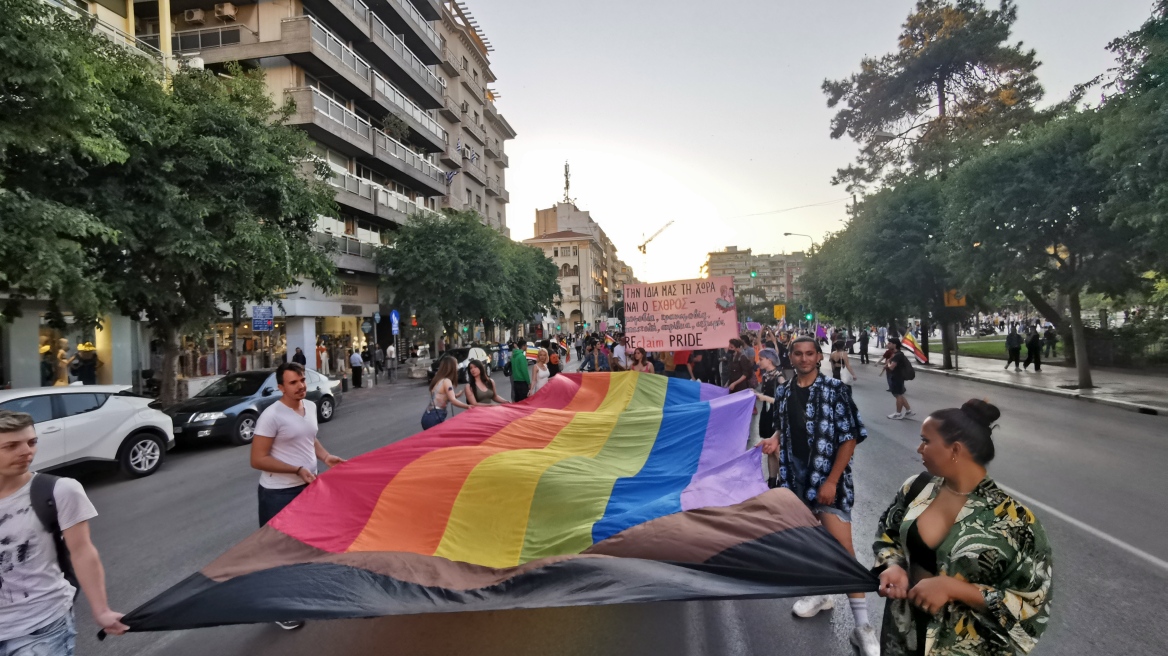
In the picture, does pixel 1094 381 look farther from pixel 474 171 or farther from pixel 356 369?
pixel 474 171

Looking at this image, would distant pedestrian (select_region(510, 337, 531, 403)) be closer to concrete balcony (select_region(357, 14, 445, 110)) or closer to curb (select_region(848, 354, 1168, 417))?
curb (select_region(848, 354, 1168, 417))

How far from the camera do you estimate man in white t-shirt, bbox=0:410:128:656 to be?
269 cm

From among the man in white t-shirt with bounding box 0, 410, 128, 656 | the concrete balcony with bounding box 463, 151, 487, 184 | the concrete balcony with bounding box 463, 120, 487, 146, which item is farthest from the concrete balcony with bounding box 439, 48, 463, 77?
the man in white t-shirt with bounding box 0, 410, 128, 656

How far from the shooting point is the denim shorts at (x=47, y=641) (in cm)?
266

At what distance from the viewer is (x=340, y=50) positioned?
3112 centimetres

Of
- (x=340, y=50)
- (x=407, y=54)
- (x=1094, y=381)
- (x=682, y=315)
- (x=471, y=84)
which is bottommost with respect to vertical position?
(x=1094, y=381)

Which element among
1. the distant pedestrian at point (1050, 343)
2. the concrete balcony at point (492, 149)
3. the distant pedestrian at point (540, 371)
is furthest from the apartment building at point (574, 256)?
the distant pedestrian at point (540, 371)

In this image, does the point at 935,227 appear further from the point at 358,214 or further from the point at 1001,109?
the point at 358,214

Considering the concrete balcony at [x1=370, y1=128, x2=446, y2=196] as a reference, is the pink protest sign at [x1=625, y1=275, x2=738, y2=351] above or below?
below

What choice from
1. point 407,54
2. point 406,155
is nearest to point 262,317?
point 406,155

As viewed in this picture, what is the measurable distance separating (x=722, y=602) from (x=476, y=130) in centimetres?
5301

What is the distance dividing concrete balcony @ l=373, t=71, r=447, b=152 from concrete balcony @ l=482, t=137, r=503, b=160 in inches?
466

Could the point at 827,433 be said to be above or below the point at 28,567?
above

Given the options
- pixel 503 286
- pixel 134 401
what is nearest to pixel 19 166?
pixel 134 401
